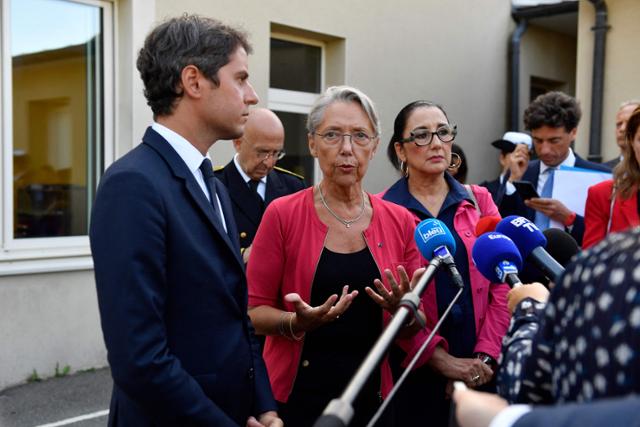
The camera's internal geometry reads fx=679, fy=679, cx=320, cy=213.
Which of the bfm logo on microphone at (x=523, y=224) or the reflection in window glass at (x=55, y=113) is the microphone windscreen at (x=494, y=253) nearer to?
the bfm logo on microphone at (x=523, y=224)

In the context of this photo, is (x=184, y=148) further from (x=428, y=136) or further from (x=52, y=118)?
(x=52, y=118)

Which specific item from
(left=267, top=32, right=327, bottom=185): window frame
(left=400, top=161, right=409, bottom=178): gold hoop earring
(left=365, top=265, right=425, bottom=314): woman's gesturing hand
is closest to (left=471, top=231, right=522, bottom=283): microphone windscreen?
(left=365, top=265, right=425, bottom=314): woman's gesturing hand

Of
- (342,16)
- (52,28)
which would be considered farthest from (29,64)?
(342,16)

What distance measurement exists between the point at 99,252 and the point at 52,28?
16.3 feet

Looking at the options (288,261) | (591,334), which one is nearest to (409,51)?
(288,261)

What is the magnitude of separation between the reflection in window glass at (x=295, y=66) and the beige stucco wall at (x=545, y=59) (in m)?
3.57

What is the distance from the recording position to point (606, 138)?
880 centimetres

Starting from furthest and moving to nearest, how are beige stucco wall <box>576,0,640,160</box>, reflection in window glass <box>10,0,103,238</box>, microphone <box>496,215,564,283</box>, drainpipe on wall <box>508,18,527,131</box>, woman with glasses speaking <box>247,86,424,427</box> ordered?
drainpipe on wall <box>508,18,527,131</box> → beige stucco wall <box>576,0,640,160</box> → reflection in window glass <box>10,0,103,238</box> → woman with glasses speaking <box>247,86,424,427</box> → microphone <box>496,215,564,283</box>

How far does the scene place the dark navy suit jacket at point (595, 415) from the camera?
969mm

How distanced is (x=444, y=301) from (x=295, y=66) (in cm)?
535

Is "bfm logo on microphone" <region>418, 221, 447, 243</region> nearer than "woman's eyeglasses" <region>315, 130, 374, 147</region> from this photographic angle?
Yes

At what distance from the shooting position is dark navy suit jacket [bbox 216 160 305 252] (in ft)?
13.3

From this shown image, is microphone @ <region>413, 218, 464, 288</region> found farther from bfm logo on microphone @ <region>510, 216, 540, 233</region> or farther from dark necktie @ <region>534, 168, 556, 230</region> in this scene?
dark necktie @ <region>534, 168, 556, 230</region>

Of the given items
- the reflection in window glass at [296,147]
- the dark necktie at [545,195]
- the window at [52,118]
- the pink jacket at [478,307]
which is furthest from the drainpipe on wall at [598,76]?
the pink jacket at [478,307]
